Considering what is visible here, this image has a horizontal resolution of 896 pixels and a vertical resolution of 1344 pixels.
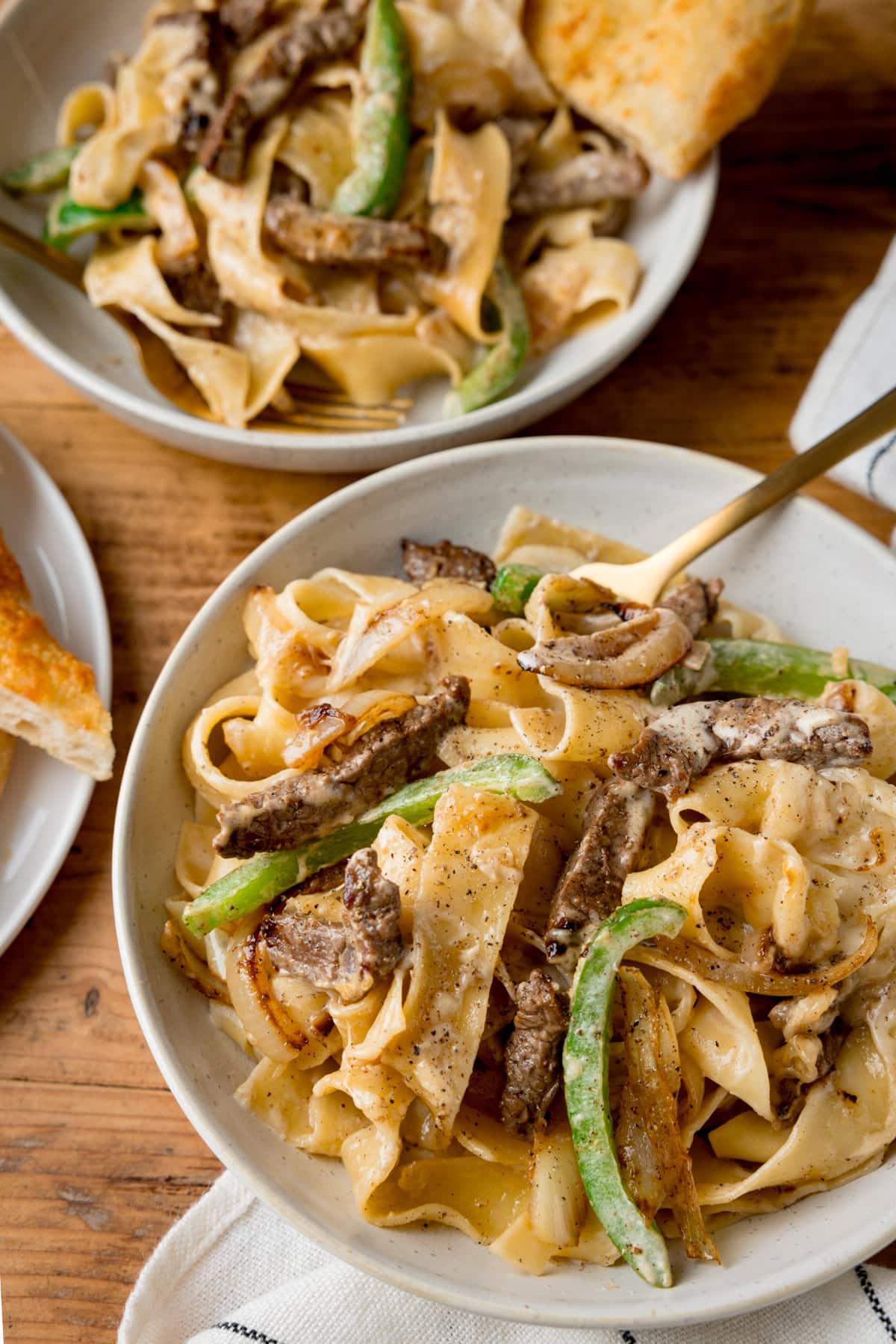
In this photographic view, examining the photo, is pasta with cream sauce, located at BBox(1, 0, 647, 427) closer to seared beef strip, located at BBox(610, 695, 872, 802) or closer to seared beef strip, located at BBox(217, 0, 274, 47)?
seared beef strip, located at BBox(217, 0, 274, 47)

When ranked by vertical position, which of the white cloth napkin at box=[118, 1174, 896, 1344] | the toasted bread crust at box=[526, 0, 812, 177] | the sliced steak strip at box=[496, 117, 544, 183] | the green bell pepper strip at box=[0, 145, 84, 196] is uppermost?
the toasted bread crust at box=[526, 0, 812, 177]

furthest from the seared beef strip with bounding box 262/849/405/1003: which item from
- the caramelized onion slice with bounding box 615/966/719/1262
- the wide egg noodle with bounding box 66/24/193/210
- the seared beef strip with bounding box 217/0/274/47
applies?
the seared beef strip with bounding box 217/0/274/47

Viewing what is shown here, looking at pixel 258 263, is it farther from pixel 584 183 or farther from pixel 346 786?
pixel 346 786

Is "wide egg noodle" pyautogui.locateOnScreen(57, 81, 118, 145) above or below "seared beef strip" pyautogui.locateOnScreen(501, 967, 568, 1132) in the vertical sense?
above

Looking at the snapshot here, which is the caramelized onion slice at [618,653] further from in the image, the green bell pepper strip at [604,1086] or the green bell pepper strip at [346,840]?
the green bell pepper strip at [604,1086]

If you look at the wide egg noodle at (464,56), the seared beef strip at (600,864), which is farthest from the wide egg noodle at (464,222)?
the seared beef strip at (600,864)

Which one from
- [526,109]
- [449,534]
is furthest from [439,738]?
[526,109]
